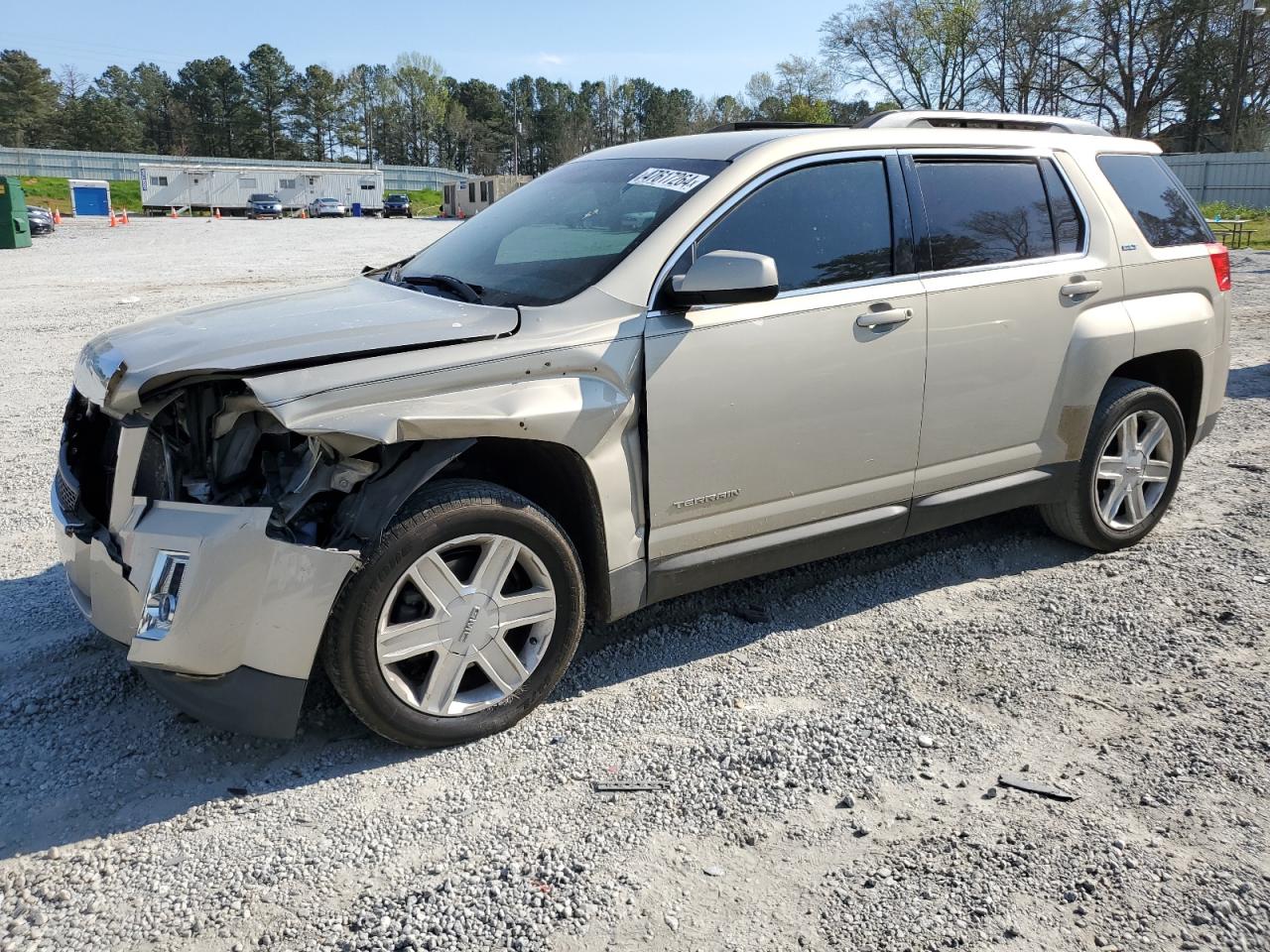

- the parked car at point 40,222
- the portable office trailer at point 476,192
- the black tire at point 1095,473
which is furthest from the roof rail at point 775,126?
the portable office trailer at point 476,192

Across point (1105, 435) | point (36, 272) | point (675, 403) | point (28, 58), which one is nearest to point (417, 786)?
point (675, 403)

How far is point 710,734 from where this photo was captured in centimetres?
336

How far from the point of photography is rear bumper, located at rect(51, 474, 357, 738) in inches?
112

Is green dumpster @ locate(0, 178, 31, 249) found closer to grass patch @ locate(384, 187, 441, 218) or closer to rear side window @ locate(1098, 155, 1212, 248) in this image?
rear side window @ locate(1098, 155, 1212, 248)

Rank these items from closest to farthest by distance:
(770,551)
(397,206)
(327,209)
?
(770,551) → (327,209) → (397,206)

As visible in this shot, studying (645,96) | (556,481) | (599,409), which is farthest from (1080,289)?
(645,96)

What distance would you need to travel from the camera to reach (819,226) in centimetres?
386

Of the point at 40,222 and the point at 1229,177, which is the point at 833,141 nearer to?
the point at 40,222

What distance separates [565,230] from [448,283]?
1.64 ft

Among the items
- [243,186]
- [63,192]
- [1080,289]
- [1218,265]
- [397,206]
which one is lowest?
[1080,289]

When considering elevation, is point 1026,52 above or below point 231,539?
above

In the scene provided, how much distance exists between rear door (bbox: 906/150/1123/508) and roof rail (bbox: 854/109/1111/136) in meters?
0.21

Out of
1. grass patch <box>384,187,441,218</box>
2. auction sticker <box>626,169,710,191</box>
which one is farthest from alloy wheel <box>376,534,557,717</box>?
grass patch <box>384,187,441,218</box>

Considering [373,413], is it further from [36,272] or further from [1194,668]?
[36,272]
